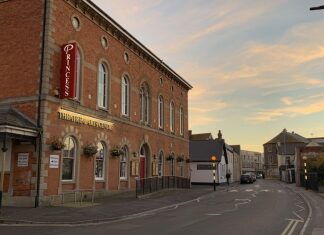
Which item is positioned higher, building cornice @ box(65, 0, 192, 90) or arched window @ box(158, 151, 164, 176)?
building cornice @ box(65, 0, 192, 90)

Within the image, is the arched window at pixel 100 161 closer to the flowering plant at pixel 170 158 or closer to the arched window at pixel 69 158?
the arched window at pixel 69 158

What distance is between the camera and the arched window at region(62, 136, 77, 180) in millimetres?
20234

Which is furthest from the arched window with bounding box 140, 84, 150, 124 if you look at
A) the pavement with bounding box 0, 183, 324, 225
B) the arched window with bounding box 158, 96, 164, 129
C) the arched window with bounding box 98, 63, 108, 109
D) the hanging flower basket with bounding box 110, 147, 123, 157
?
the pavement with bounding box 0, 183, 324, 225

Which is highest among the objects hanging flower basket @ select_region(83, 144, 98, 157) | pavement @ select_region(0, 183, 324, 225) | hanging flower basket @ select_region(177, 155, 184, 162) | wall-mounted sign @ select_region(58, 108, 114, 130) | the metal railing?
wall-mounted sign @ select_region(58, 108, 114, 130)

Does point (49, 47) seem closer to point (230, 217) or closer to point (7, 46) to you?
point (7, 46)

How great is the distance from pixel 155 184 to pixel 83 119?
8353mm

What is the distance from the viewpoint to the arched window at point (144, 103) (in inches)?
1233

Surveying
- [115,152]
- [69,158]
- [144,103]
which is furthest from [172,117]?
[69,158]

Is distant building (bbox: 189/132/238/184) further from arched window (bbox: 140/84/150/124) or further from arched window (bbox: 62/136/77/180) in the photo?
arched window (bbox: 62/136/77/180)

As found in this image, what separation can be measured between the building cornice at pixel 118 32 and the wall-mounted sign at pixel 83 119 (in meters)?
6.13

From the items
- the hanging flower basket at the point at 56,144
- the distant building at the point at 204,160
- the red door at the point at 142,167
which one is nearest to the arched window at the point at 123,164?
the red door at the point at 142,167

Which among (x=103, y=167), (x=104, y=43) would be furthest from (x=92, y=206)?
(x=104, y=43)

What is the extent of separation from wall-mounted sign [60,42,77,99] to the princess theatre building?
0.17ft

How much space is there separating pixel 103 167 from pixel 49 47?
27.6ft
